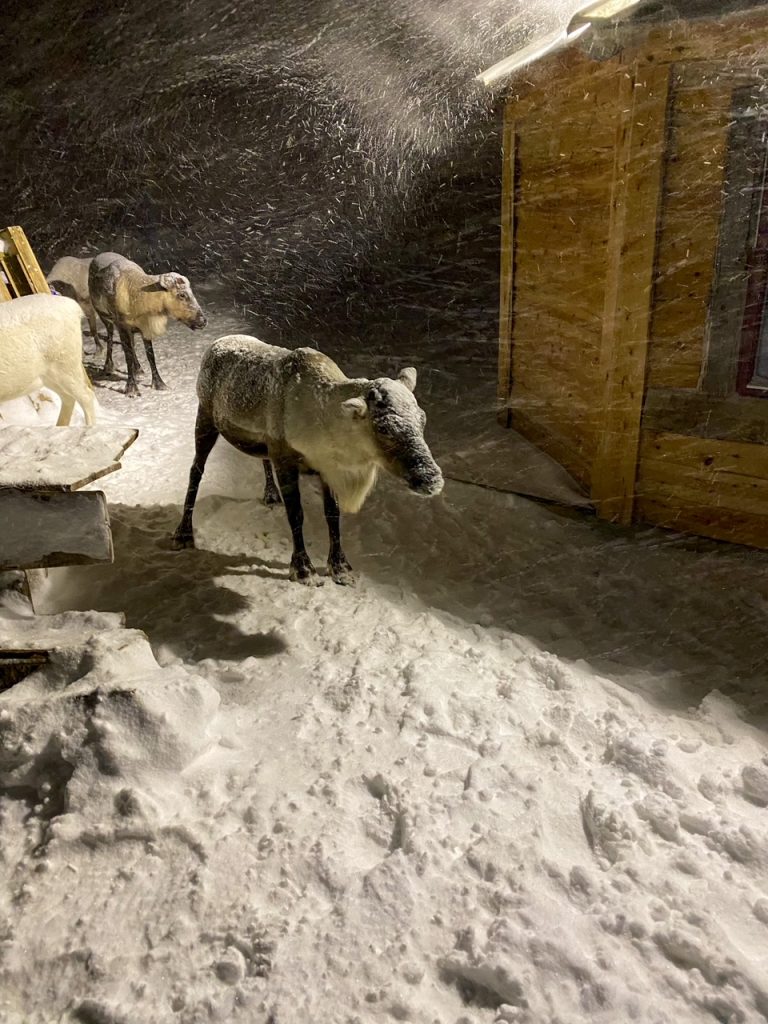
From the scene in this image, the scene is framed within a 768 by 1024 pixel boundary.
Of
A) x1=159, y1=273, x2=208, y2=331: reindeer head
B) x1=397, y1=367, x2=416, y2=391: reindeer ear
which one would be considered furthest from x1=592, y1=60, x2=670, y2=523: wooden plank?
x1=159, y1=273, x2=208, y2=331: reindeer head

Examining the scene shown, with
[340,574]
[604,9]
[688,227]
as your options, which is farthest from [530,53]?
[340,574]

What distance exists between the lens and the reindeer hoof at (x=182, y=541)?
10.0ft

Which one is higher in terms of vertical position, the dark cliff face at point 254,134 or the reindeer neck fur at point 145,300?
the dark cliff face at point 254,134

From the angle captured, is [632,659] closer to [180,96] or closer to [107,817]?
[107,817]

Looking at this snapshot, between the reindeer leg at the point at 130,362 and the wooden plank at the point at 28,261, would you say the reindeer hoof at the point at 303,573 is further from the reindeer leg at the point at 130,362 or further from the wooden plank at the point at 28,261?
the wooden plank at the point at 28,261

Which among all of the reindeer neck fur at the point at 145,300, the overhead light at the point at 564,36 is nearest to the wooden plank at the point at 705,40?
the overhead light at the point at 564,36

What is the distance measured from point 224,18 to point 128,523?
219 centimetres

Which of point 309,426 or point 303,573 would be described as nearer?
point 309,426

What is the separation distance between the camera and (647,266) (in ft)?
10.2

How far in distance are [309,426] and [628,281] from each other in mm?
1802

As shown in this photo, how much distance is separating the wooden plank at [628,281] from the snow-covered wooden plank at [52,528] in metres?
2.50

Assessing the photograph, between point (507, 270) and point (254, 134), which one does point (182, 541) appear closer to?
point (254, 134)

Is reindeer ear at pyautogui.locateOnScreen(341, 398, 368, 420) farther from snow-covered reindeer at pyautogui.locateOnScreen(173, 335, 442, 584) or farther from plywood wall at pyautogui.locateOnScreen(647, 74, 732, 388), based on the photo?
plywood wall at pyautogui.locateOnScreen(647, 74, 732, 388)

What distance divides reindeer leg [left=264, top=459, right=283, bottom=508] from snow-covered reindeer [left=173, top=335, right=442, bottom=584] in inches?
14.5
